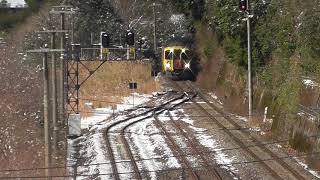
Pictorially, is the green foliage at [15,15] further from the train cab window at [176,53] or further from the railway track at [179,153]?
the railway track at [179,153]

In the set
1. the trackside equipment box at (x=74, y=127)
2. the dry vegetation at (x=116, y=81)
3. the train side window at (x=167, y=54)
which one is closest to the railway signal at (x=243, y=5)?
the trackside equipment box at (x=74, y=127)

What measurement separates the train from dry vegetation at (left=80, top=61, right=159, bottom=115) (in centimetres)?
178

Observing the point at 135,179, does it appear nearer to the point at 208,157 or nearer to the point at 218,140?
the point at 208,157

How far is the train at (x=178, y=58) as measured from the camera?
4588 centimetres

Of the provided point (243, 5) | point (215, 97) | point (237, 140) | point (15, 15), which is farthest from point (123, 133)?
point (15, 15)

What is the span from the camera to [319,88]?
20891 mm

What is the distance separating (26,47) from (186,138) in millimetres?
28998

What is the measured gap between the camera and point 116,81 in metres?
46.7

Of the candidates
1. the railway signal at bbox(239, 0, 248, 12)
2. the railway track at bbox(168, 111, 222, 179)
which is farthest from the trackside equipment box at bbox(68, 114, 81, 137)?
the railway signal at bbox(239, 0, 248, 12)

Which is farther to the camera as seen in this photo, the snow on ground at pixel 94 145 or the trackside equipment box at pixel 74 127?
the trackside equipment box at pixel 74 127

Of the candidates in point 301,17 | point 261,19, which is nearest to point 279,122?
point 301,17

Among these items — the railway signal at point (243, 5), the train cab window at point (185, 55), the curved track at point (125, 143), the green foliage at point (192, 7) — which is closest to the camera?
the curved track at point (125, 143)

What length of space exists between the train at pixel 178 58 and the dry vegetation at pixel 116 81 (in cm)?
178

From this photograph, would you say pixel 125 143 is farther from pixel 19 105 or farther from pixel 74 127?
pixel 19 105
